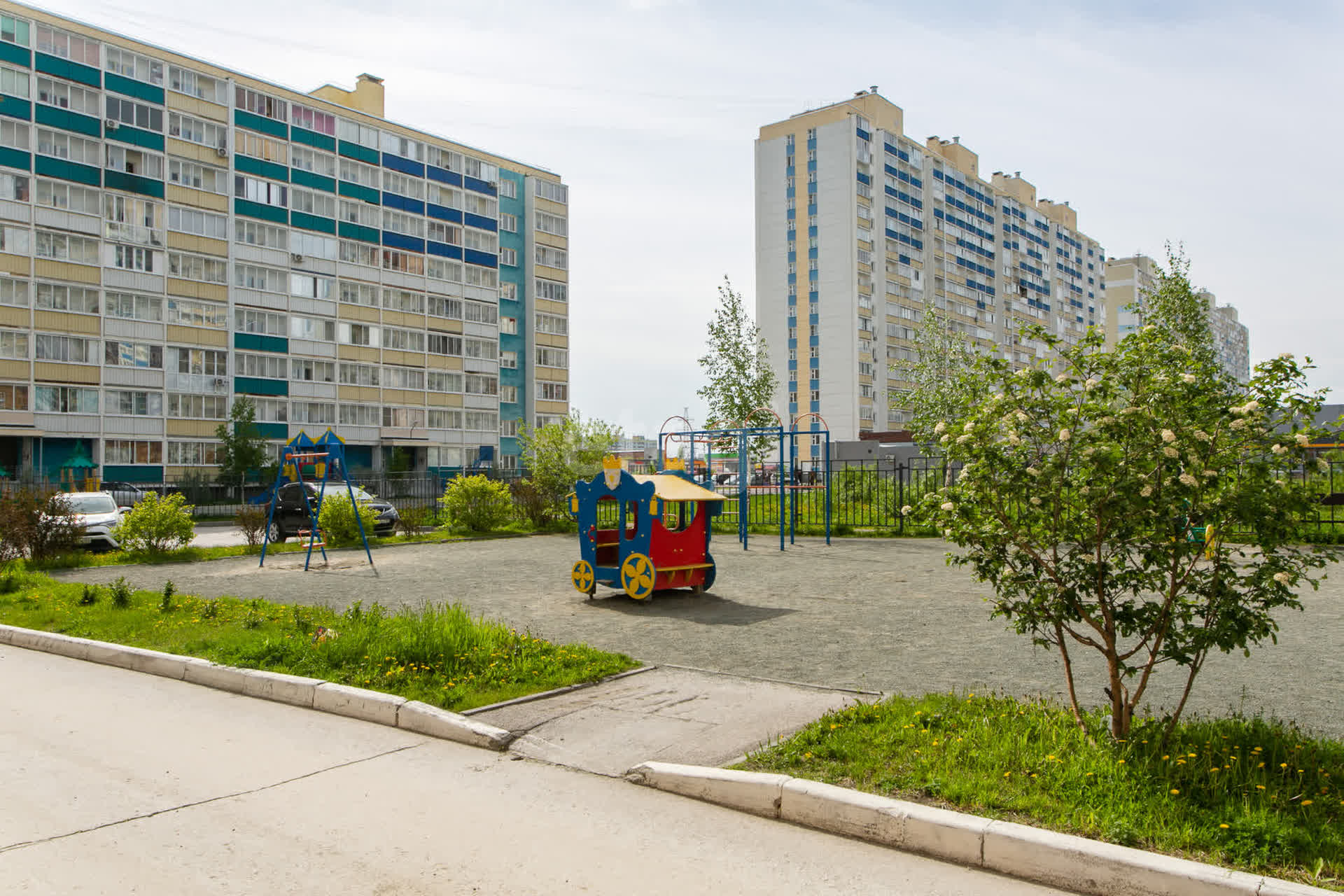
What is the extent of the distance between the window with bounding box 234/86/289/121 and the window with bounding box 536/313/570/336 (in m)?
24.7

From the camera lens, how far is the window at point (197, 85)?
5575cm

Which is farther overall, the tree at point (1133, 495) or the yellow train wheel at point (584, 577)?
the yellow train wheel at point (584, 577)

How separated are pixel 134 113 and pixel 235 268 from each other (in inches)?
382

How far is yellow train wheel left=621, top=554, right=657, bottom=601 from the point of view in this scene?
1240 centimetres

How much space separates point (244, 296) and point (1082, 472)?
61154 mm

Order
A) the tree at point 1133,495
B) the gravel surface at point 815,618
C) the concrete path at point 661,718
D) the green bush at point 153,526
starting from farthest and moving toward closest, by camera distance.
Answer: the green bush at point 153,526 < the gravel surface at point 815,618 < the concrete path at point 661,718 < the tree at point 1133,495

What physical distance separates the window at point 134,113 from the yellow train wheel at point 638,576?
176 feet

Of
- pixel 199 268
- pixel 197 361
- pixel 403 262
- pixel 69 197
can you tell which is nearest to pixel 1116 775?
pixel 69 197

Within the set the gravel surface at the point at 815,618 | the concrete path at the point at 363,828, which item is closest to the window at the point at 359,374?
the gravel surface at the point at 815,618

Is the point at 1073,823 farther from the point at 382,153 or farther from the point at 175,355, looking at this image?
the point at 382,153

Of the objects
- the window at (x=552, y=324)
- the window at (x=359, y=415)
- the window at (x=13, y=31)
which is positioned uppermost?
the window at (x=13, y=31)

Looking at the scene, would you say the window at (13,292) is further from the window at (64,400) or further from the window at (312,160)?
the window at (312,160)

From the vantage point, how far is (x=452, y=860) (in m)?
4.37

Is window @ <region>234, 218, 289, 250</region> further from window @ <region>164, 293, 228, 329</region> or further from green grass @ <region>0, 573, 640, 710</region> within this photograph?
green grass @ <region>0, 573, 640, 710</region>
